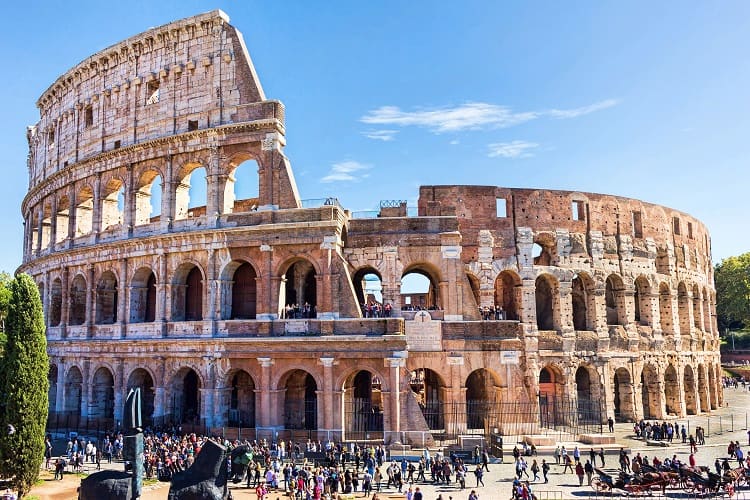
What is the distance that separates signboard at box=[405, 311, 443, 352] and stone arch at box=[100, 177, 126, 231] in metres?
14.9

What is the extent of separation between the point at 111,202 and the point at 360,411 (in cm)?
1598

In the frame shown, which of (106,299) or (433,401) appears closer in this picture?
(433,401)

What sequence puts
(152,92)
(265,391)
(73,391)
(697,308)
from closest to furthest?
(265,391)
(152,92)
(73,391)
(697,308)

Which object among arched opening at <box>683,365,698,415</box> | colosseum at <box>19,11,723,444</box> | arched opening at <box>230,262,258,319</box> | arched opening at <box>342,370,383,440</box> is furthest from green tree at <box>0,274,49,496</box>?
arched opening at <box>683,365,698,415</box>

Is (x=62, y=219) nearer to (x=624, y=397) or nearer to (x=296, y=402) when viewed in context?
(x=296, y=402)

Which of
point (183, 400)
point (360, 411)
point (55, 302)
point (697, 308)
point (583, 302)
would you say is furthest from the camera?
point (697, 308)

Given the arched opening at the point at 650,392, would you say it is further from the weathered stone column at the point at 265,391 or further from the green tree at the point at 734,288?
the green tree at the point at 734,288

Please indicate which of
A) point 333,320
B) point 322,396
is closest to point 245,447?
point 322,396

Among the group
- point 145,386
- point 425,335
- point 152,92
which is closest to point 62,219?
point 152,92

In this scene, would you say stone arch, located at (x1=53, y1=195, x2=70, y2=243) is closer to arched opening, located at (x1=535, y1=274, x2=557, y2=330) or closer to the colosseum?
the colosseum

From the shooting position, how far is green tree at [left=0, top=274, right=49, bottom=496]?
16.5 m

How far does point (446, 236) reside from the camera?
2441cm

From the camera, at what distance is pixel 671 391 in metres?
32.2

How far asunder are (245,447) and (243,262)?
29.4 feet
